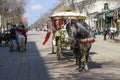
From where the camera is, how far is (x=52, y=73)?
13711 mm

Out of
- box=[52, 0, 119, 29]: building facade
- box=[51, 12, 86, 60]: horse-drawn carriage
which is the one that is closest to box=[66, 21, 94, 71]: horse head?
box=[51, 12, 86, 60]: horse-drawn carriage

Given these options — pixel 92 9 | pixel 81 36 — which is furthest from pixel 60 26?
pixel 92 9

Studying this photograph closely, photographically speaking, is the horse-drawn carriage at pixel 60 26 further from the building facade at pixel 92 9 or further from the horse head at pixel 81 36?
the building facade at pixel 92 9

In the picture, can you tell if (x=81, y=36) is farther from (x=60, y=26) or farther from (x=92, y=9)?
(x=92, y=9)

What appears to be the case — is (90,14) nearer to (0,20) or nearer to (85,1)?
(85,1)

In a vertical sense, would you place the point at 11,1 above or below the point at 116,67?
above


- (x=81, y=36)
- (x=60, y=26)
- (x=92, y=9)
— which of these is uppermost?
(x=92, y=9)

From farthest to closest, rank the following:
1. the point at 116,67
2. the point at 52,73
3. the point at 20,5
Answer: the point at 20,5 < the point at 116,67 < the point at 52,73

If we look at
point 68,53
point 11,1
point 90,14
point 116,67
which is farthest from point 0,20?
point 116,67

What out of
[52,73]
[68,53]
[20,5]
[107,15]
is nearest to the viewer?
[52,73]

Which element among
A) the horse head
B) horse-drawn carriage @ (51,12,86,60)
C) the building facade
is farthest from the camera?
the building facade

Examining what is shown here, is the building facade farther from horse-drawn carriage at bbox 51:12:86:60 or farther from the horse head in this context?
the horse head

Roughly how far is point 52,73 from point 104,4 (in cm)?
7858

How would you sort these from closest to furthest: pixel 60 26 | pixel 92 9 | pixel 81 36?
pixel 81 36 < pixel 60 26 < pixel 92 9
